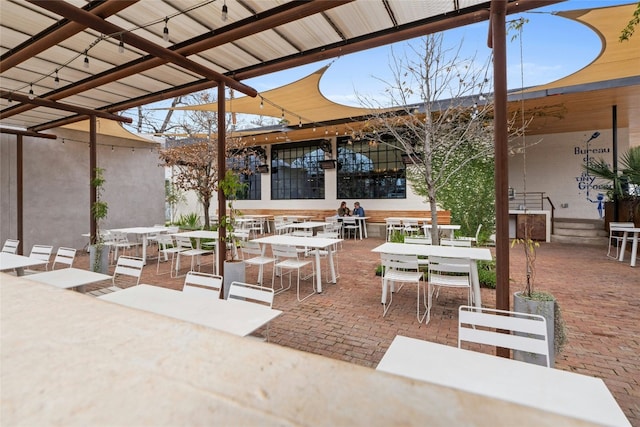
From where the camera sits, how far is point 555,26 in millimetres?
5465

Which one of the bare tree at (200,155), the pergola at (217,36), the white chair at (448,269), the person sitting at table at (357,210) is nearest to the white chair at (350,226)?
the person sitting at table at (357,210)

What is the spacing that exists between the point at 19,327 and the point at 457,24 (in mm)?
3899

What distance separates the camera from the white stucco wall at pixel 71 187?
8148mm

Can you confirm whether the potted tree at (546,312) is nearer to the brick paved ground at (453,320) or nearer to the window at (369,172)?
the brick paved ground at (453,320)

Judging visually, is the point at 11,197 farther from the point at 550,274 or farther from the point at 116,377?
the point at 550,274

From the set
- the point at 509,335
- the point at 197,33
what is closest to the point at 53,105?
the point at 197,33

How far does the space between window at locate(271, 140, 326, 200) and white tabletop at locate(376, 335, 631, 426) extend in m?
12.4

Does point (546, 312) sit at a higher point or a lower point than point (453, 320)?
higher

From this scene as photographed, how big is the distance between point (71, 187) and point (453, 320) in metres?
10.3

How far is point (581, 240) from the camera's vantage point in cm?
976

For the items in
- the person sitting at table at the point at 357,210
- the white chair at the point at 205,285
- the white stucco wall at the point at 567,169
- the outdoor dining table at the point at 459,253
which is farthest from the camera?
the person sitting at table at the point at 357,210

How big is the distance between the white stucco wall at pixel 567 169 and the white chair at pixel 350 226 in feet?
20.8

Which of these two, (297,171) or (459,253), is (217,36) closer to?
(459,253)

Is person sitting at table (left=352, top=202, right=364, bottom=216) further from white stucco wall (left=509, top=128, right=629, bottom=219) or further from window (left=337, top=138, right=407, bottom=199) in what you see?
white stucco wall (left=509, top=128, right=629, bottom=219)
